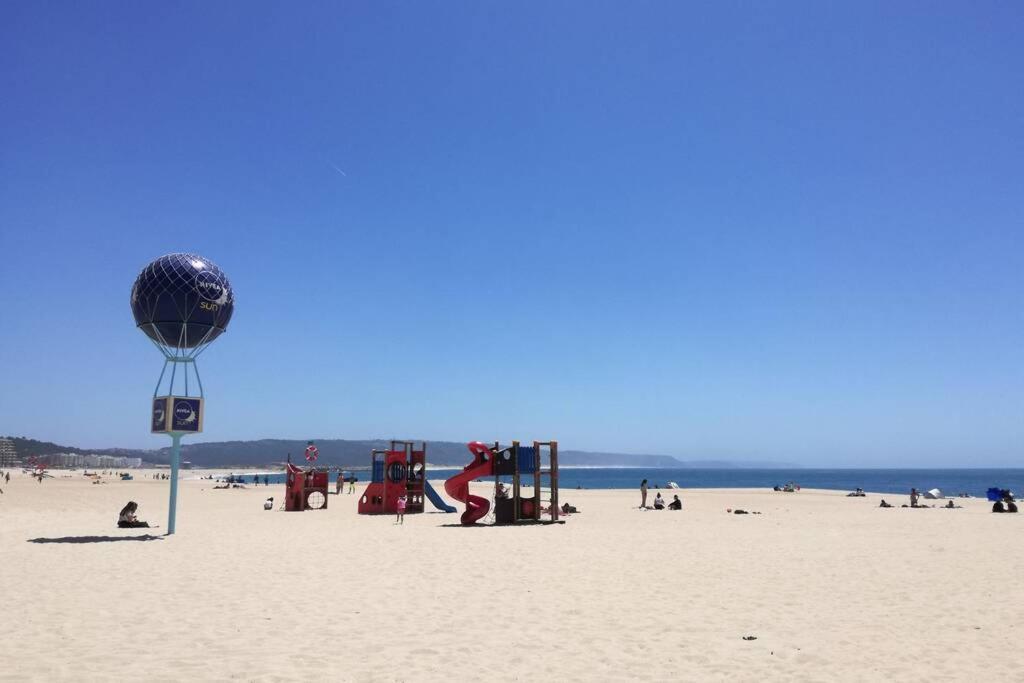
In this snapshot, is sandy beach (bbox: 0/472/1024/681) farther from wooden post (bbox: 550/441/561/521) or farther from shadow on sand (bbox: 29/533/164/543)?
wooden post (bbox: 550/441/561/521)

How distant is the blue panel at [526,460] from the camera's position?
28.7 m

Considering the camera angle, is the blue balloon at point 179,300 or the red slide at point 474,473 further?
the red slide at point 474,473

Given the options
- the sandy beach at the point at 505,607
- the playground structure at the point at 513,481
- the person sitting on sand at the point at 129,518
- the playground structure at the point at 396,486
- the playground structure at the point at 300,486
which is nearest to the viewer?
the sandy beach at the point at 505,607

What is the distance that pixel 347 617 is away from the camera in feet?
34.9

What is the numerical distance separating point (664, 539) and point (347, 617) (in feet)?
44.9

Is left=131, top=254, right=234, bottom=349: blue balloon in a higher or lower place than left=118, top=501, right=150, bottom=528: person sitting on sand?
higher

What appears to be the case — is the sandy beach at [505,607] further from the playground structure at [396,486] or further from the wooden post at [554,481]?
the playground structure at [396,486]

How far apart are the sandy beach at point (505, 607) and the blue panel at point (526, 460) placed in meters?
6.22

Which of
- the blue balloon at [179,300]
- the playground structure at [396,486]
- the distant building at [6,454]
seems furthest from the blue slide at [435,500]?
the distant building at [6,454]

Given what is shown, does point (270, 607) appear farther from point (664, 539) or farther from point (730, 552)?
point (664, 539)

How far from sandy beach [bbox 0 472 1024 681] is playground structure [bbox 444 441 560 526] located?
4965 millimetres

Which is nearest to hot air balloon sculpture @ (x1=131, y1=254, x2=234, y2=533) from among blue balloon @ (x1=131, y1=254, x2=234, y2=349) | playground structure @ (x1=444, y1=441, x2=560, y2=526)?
blue balloon @ (x1=131, y1=254, x2=234, y2=349)

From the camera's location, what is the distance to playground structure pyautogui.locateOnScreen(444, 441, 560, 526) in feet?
90.4

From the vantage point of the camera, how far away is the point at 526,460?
28.8 meters
